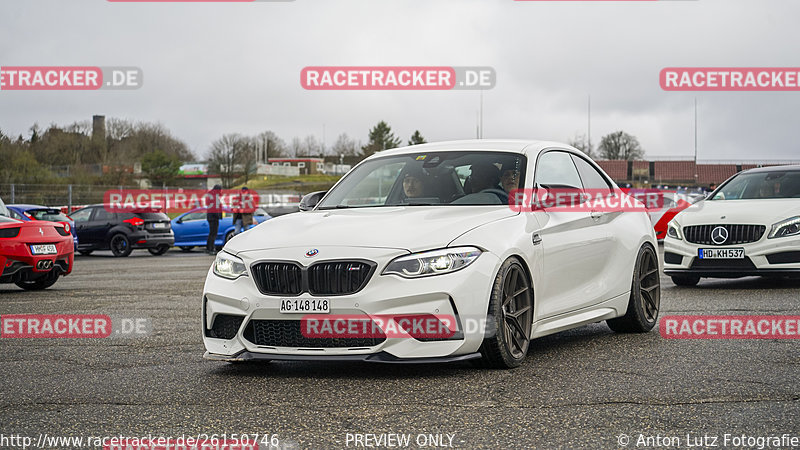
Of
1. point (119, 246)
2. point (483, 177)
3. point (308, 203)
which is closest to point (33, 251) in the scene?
point (308, 203)

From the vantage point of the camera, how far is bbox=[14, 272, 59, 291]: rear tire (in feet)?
45.0

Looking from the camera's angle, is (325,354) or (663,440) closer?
(663,440)

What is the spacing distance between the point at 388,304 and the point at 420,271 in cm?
28

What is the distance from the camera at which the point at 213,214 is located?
27000mm

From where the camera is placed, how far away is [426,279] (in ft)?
18.7

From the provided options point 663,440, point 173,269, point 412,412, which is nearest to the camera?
point 663,440

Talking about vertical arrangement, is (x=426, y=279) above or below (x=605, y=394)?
above

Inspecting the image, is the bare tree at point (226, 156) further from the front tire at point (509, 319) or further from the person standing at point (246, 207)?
the front tire at point (509, 319)

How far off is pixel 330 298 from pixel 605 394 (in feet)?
5.39

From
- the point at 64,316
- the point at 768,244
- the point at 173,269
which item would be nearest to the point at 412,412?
the point at 64,316

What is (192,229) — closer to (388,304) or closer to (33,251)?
(33,251)

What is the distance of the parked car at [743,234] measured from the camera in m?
11.9

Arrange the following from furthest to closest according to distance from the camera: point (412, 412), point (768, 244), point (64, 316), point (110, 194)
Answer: point (110, 194) < point (768, 244) < point (64, 316) < point (412, 412)

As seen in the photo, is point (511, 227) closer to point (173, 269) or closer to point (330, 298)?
point (330, 298)
